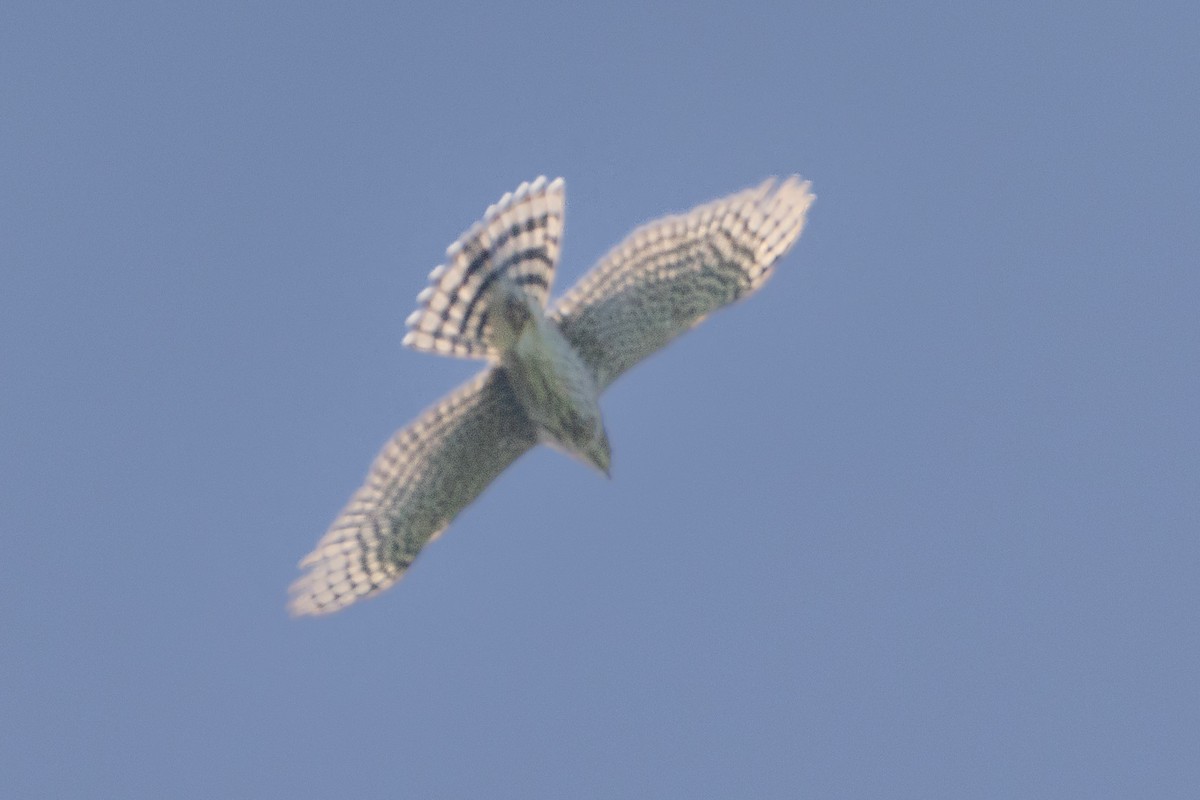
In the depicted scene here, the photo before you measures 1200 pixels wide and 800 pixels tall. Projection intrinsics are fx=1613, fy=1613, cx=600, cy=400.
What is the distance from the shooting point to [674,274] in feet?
55.7

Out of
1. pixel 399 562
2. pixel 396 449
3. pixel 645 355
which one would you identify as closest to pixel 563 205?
pixel 645 355

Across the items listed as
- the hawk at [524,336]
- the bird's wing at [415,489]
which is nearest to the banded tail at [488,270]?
the hawk at [524,336]

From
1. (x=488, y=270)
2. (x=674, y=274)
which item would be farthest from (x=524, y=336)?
(x=674, y=274)

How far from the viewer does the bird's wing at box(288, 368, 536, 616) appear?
16.6 m

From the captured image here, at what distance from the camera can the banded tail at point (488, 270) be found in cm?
1578

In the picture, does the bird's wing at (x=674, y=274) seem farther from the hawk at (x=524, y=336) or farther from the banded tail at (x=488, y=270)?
the banded tail at (x=488, y=270)

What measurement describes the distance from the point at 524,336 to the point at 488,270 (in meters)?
0.75

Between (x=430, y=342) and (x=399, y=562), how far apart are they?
2.70m

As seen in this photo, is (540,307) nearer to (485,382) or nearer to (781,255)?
(485,382)

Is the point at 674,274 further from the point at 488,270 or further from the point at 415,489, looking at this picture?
the point at 415,489

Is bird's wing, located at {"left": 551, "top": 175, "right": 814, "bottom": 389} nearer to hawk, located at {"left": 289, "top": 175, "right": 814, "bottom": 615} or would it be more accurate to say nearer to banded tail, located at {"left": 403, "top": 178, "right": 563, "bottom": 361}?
hawk, located at {"left": 289, "top": 175, "right": 814, "bottom": 615}

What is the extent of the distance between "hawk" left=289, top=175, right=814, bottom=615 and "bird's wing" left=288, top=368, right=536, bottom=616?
15 mm

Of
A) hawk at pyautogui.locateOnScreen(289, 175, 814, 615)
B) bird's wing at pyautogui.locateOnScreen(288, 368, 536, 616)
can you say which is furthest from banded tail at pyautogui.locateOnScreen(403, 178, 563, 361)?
bird's wing at pyautogui.locateOnScreen(288, 368, 536, 616)

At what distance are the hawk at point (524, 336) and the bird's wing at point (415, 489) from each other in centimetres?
1
